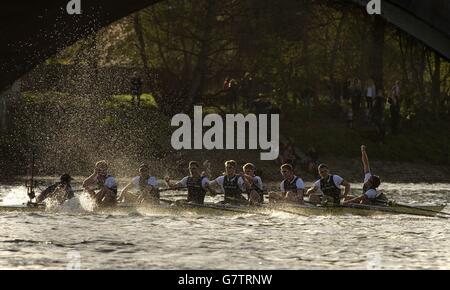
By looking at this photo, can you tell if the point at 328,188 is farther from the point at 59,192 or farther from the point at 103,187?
the point at 59,192

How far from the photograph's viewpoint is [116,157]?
171 ft

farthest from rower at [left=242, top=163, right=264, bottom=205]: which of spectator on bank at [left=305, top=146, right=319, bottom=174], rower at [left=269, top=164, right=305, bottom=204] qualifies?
spectator on bank at [left=305, top=146, right=319, bottom=174]

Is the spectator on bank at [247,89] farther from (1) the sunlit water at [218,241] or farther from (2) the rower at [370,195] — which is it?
(1) the sunlit water at [218,241]

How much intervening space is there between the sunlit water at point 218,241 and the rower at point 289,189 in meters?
0.46

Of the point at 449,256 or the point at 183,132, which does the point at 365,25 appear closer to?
the point at 183,132

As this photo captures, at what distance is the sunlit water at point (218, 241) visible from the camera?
2286cm

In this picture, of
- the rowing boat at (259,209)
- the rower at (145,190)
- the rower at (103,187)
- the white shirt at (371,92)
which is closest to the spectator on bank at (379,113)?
the white shirt at (371,92)

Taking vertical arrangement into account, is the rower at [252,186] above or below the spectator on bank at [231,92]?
below

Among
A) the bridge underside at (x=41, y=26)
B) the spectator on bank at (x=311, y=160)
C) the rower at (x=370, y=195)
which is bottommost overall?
the rower at (x=370, y=195)

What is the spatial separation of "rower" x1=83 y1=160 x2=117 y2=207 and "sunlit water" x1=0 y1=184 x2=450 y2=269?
382mm

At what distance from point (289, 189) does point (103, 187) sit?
4.90 metres

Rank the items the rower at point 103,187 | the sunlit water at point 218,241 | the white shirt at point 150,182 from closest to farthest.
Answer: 1. the sunlit water at point 218,241
2. the rower at point 103,187
3. the white shirt at point 150,182

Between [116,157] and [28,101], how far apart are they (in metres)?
5.25
